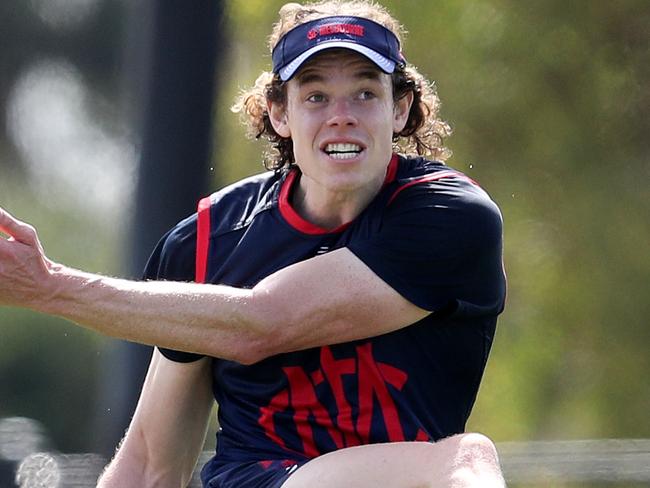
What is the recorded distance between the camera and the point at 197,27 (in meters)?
5.25

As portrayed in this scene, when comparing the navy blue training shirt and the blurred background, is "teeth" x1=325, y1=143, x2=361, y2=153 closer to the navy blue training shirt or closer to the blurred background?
the navy blue training shirt

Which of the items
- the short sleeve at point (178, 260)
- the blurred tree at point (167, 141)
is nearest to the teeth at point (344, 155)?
the short sleeve at point (178, 260)

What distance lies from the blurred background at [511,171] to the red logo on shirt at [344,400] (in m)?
3.33

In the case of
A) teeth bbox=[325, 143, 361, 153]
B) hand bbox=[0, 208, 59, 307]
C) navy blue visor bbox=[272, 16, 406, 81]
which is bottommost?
hand bbox=[0, 208, 59, 307]

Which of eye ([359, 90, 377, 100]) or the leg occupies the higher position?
eye ([359, 90, 377, 100])

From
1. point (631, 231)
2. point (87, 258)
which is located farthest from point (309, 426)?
point (631, 231)

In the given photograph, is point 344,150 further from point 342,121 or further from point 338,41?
point 338,41

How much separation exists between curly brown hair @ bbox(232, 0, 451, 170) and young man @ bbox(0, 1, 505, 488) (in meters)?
0.01

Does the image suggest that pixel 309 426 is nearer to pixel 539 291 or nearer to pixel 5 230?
pixel 5 230

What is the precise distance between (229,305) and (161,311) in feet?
0.44

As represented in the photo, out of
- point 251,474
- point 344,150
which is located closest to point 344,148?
point 344,150

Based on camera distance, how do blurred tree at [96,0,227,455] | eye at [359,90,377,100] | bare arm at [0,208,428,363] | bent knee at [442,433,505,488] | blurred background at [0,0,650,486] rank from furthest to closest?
blurred background at [0,0,650,486] < blurred tree at [96,0,227,455] < eye at [359,90,377,100] < bare arm at [0,208,428,363] < bent knee at [442,433,505,488]

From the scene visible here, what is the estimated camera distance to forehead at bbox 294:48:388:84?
336 centimetres

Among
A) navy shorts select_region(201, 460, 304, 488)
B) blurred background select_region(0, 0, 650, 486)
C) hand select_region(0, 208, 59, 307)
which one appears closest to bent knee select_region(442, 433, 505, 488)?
navy shorts select_region(201, 460, 304, 488)
